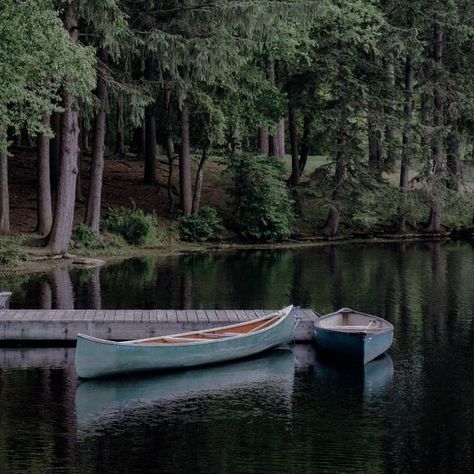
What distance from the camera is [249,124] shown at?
144 feet

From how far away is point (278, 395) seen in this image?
1677 centimetres

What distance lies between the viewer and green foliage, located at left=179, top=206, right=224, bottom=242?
4222 cm

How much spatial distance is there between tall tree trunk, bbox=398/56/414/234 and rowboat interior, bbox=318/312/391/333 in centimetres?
2719

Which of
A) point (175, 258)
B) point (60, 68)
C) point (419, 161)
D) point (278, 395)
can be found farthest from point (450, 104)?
point (278, 395)

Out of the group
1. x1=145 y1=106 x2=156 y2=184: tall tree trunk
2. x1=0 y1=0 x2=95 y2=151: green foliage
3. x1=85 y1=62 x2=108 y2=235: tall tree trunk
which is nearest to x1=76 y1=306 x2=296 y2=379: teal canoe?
x1=0 y1=0 x2=95 y2=151: green foliage

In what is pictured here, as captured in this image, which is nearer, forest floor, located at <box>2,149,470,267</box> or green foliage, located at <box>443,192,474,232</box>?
forest floor, located at <box>2,149,470,267</box>

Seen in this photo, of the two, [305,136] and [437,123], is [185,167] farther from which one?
[437,123]

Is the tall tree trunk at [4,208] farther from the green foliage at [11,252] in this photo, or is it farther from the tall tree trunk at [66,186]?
the green foliage at [11,252]

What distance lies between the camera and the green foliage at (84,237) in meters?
36.4

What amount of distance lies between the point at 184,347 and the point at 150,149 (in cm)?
2851

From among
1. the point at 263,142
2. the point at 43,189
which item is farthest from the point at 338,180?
the point at 43,189

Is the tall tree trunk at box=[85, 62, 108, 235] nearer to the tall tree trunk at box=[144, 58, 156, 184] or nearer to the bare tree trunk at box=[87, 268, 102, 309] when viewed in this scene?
the tall tree trunk at box=[144, 58, 156, 184]

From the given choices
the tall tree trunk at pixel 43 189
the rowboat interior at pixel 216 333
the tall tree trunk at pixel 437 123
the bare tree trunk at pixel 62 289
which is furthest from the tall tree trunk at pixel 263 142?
the rowboat interior at pixel 216 333

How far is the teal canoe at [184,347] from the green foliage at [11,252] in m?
13.9
